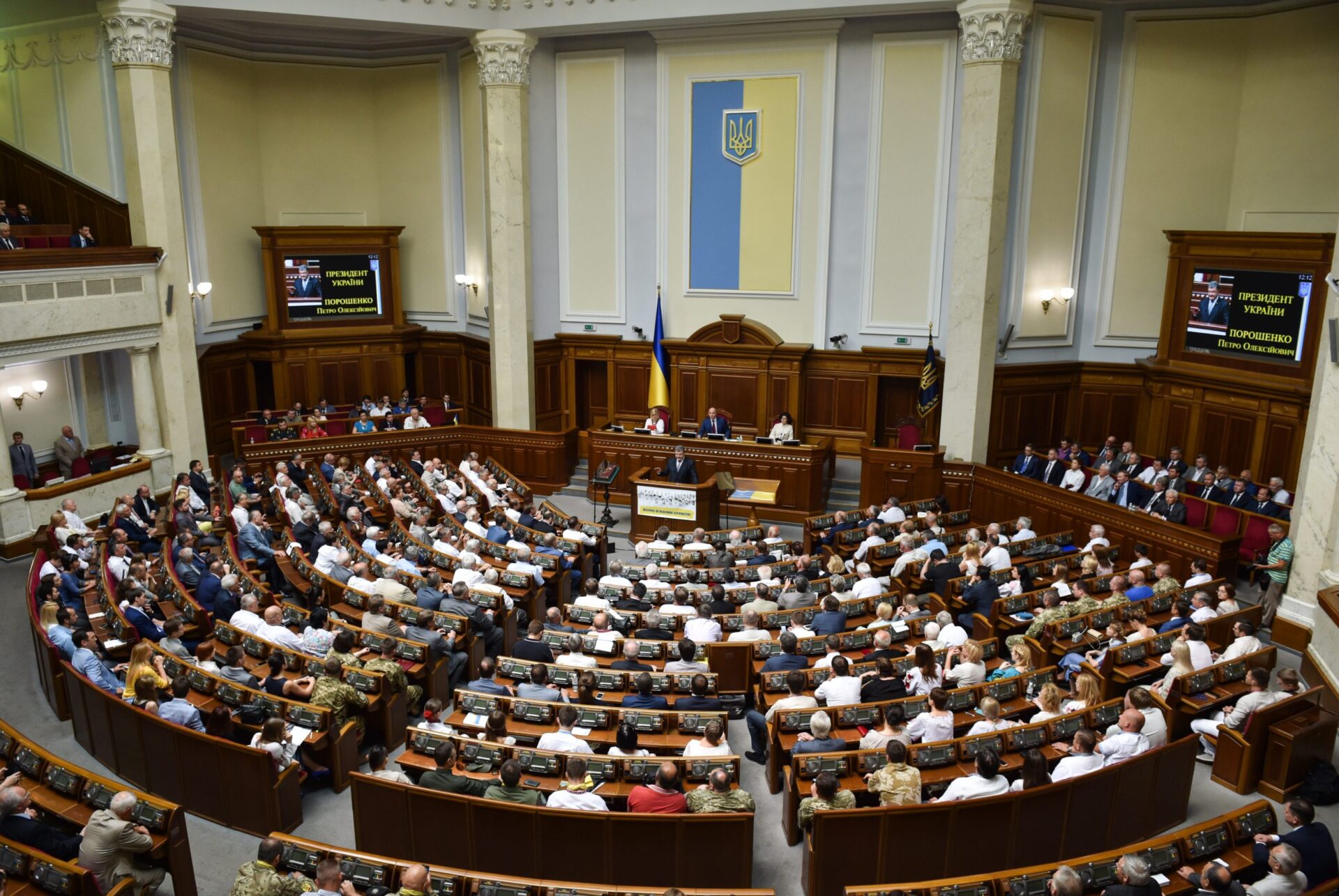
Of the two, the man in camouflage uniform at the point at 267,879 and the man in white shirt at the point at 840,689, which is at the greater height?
the man in white shirt at the point at 840,689

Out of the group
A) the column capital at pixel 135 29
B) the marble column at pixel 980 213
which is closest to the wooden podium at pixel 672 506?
the marble column at pixel 980 213

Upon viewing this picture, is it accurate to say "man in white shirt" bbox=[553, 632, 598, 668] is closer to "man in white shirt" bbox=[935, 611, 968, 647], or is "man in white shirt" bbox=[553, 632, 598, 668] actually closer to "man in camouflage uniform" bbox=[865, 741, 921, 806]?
"man in camouflage uniform" bbox=[865, 741, 921, 806]

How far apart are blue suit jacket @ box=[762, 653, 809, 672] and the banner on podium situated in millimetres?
5992

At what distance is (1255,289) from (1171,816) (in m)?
10.2

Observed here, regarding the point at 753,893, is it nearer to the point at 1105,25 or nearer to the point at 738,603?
the point at 738,603

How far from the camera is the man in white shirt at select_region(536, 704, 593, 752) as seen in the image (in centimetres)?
718

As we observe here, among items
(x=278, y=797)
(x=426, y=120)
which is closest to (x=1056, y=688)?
(x=278, y=797)

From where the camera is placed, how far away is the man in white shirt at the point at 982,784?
6305mm

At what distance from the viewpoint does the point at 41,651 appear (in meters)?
9.33

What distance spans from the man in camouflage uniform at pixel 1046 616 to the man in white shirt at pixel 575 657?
394 centimetres

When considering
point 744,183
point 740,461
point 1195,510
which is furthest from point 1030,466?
point 744,183

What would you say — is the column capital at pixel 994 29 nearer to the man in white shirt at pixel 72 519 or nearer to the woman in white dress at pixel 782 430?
the woman in white dress at pixel 782 430

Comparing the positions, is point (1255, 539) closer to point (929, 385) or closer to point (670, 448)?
point (929, 385)

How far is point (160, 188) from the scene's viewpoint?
50.3 ft
